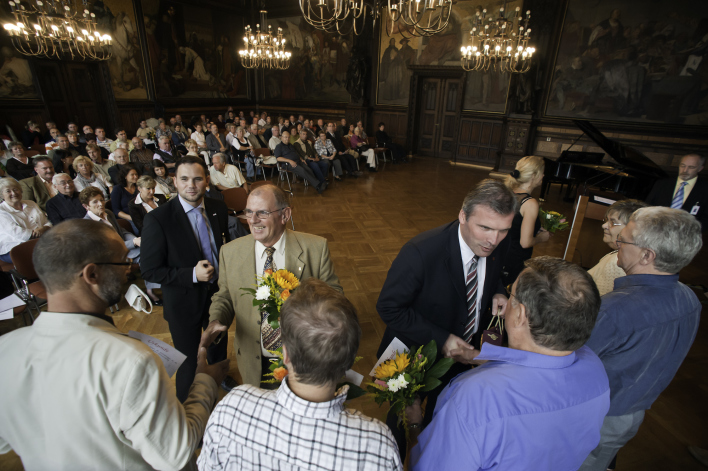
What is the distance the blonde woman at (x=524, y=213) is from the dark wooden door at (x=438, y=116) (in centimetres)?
1074

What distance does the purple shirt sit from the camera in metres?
1.05

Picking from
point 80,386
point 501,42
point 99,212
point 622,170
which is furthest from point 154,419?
point 501,42

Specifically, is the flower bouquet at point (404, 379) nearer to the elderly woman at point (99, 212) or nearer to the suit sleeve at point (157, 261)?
the suit sleeve at point (157, 261)

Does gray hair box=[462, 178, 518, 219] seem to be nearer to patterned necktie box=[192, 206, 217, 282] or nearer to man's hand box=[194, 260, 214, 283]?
man's hand box=[194, 260, 214, 283]

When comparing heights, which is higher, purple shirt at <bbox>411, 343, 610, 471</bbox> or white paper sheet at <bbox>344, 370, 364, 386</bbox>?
purple shirt at <bbox>411, 343, 610, 471</bbox>

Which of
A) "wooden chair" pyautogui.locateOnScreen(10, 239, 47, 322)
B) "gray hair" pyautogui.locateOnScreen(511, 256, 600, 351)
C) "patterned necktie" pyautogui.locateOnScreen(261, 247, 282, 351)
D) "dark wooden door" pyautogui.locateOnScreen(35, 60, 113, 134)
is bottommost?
"wooden chair" pyautogui.locateOnScreen(10, 239, 47, 322)

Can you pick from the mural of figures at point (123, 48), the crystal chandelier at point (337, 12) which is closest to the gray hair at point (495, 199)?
the crystal chandelier at point (337, 12)

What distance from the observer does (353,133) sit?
11.9 metres

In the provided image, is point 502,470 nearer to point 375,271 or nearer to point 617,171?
point 375,271

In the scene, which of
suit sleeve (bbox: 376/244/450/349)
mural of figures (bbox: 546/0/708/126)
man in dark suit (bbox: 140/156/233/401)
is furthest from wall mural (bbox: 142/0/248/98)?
suit sleeve (bbox: 376/244/450/349)

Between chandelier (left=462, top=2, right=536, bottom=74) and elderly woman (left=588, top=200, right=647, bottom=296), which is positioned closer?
elderly woman (left=588, top=200, right=647, bottom=296)

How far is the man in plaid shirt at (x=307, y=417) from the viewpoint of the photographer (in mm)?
930

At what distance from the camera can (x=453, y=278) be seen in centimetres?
187

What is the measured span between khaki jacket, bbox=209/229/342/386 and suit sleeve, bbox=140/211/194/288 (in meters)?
0.33
